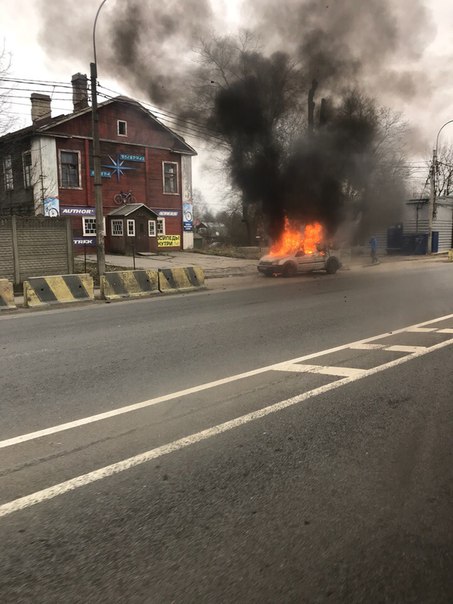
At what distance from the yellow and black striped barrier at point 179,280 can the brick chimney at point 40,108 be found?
19635mm

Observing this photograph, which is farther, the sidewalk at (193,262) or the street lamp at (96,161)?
the sidewalk at (193,262)

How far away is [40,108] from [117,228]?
355 inches

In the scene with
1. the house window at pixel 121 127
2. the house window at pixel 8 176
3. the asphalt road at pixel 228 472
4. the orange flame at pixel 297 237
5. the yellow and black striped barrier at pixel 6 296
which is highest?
the house window at pixel 121 127

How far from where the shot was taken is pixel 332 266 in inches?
738

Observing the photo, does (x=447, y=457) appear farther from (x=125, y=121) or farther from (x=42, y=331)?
(x=125, y=121)

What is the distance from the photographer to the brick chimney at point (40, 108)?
93.1 ft

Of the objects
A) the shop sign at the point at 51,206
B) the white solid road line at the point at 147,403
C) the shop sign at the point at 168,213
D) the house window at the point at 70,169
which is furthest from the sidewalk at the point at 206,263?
the white solid road line at the point at 147,403

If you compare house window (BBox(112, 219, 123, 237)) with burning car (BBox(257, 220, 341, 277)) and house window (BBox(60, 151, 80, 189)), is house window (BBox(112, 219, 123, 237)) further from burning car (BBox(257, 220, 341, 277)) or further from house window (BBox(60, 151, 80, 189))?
burning car (BBox(257, 220, 341, 277))

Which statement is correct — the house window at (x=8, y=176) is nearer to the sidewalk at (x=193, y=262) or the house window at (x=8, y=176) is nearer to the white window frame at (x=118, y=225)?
the white window frame at (x=118, y=225)

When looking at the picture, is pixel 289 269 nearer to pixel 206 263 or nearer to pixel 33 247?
pixel 206 263

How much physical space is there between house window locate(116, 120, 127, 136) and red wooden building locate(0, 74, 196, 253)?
0.19 ft

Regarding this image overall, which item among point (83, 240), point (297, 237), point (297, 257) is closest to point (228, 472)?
point (297, 257)

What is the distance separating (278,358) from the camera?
18.8ft

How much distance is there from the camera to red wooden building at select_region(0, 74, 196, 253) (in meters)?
25.8
